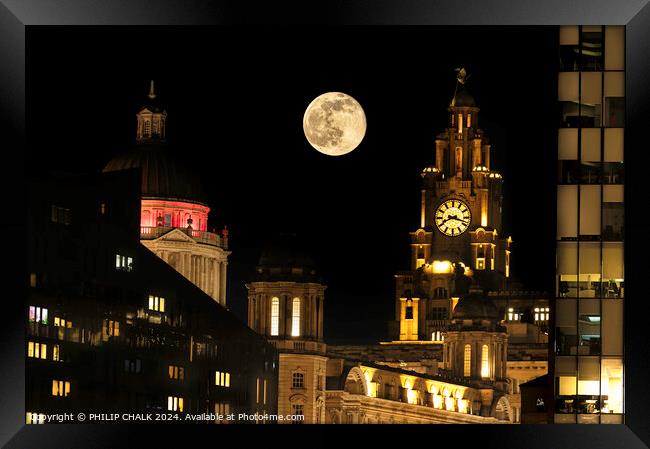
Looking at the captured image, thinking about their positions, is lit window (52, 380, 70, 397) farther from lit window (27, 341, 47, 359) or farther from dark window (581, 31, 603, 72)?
dark window (581, 31, 603, 72)

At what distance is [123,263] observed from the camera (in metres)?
141

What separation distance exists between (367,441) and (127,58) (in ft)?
Result: 273

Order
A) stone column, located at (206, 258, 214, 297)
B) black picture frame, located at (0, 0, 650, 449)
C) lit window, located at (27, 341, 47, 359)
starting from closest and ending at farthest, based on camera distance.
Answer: black picture frame, located at (0, 0, 650, 449)
lit window, located at (27, 341, 47, 359)
stone column, located at (206, 258, 214, 297)

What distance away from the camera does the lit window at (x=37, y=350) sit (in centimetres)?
12312

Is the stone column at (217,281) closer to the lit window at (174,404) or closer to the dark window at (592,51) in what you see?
the lit window at (174,404)

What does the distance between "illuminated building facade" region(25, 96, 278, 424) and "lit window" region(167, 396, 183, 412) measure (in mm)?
140

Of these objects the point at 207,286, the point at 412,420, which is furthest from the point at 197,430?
the point at 412,420

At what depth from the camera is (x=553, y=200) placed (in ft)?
316

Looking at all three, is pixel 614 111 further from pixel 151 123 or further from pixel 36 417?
pixel 151 123

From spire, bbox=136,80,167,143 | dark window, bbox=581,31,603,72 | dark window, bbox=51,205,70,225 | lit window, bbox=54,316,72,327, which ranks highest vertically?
spire, bbox=136,80,167,143

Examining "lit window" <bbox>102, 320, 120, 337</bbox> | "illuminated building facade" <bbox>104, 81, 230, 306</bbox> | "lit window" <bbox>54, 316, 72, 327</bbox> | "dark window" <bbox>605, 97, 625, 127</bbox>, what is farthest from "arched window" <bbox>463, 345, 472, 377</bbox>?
"dark window" <bbox>605, 97, 625, 127</bbox>

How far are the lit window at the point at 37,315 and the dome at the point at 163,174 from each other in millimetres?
34504

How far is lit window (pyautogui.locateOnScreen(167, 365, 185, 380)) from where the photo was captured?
463 feet

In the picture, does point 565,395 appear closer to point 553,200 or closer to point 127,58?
point 553,200
